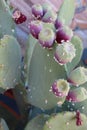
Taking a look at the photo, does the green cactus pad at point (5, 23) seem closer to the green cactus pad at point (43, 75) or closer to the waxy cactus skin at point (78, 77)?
the green cactus pad at point (43, 75)

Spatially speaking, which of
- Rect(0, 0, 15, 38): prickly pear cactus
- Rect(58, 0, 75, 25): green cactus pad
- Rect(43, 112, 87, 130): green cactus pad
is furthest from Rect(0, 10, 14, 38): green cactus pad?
Rect(43, 112, 87, 130): green cactus pad

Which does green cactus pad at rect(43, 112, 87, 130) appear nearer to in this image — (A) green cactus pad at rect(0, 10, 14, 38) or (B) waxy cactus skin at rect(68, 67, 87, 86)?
(B) waxy cactus skin at rect(68, 67, 87, 86)

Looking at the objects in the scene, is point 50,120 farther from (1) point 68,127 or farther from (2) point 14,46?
(2) point 14,46

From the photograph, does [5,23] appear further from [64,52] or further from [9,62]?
[64,52]

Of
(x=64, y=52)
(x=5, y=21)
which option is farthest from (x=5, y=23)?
(x=64, y=52)

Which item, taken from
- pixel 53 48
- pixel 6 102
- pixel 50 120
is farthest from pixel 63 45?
pixel 6 102

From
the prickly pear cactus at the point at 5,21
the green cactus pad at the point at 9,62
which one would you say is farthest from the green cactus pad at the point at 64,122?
the prickly pear cactus at the point at 5,21
